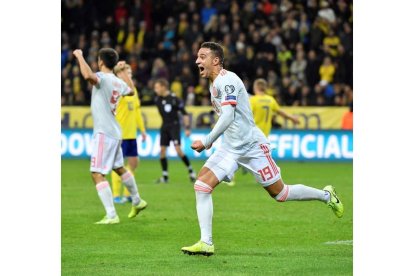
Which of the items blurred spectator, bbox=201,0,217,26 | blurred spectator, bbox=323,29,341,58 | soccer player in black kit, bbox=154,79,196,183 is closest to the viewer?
soccer player in black kit, bbox=154,79,196,183

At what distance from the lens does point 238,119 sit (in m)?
9.19

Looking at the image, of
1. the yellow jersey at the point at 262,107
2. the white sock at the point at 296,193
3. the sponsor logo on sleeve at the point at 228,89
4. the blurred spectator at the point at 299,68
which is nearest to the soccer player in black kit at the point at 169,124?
the yellow jersey at the point at 262,107

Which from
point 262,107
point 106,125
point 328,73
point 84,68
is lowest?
point 106,125

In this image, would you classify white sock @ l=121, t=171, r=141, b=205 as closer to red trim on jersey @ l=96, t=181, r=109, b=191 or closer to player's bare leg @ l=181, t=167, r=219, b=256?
red trim on jersey @ l=96, t=181, r=109, b=191

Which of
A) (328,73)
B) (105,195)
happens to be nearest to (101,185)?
(105,195)

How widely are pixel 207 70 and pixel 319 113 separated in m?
17.2

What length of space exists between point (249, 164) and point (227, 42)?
19.2m

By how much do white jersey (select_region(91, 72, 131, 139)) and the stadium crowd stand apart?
49.5ft

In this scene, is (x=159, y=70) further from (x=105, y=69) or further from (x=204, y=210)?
(x=204, y=210)

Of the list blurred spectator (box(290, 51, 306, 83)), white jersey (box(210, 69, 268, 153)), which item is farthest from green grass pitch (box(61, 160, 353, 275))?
blurred spectator (box(290, 51, 306, 83))

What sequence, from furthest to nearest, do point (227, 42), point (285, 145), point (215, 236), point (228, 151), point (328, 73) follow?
point (227, 42) → point (328, 73) → point (285, 145) → point (215, 236) → point (228, 151)

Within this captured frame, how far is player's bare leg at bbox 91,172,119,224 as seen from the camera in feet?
38.3
